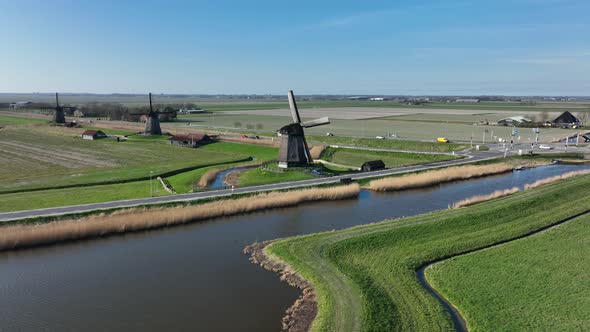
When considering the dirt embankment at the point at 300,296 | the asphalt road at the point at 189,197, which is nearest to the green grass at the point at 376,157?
the asphalt road at the point at 189,197

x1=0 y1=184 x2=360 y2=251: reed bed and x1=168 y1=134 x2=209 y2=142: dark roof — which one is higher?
x1=168 y1=134 x2=209 y2=142: dark roof

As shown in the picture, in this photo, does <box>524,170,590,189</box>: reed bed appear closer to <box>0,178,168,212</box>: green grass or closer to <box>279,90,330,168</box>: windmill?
<box>279,90,330,168</box>: windmill

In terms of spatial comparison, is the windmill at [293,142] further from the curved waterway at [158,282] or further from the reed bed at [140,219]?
the curved waterway at [158,282]

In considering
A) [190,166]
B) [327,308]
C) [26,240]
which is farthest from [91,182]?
[327,308]

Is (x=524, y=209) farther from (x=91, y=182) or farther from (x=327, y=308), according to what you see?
(x=91, y=182)

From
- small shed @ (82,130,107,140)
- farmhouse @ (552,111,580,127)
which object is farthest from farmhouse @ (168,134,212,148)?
farmhouse @ (552,111,580,127)
